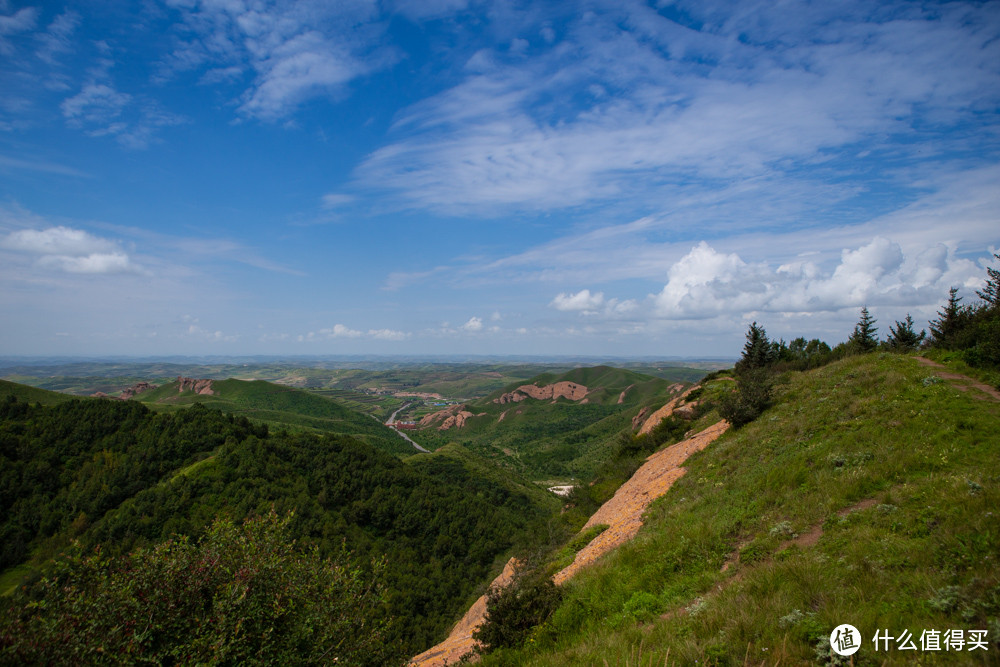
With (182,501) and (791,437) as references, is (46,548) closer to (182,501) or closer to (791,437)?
(182,501)

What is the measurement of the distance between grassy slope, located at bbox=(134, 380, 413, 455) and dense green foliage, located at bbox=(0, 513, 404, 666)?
127 m

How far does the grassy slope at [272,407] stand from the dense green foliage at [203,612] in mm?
126827

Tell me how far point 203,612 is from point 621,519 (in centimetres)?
1719

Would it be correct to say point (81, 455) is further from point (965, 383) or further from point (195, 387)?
point (195, 387)

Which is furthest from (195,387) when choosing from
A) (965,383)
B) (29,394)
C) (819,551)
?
(965,383)

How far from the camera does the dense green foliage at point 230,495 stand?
146 ft

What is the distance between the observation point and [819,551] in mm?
8211

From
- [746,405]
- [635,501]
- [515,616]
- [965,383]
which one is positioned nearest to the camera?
[515,616]

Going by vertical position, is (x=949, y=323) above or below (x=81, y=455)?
above

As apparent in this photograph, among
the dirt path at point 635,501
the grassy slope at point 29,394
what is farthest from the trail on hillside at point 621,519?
the grassy slope at point 29,394

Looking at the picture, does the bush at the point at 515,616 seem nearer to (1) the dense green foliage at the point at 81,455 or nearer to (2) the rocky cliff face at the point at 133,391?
(1) the dense green foliage at the point at 81,455

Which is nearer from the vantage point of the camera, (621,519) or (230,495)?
(621,519)

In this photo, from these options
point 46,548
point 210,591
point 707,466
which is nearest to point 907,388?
point 707,466

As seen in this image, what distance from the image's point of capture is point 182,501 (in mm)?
46406
